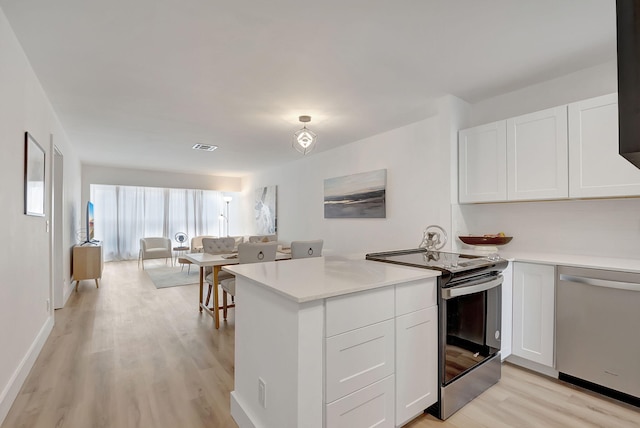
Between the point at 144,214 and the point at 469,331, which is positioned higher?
the point at 144,214

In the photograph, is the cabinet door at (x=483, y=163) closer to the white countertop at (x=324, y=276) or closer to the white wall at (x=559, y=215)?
the white wall at (x=559, y=215)

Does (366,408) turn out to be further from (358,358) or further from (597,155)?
(597,155)

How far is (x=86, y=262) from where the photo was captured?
185 inches

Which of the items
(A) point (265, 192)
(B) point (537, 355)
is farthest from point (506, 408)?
(A) point (265, 192)

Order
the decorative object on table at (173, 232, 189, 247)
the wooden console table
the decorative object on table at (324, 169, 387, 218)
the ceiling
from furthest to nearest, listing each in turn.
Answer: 1. the decorative object on table at (173, 232, 189, 247)
2. the wooden console table
3. the decorative object on table at (324, 169, 387, 218)
4. the ceiling

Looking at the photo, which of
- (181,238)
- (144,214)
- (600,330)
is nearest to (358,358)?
(600,330)

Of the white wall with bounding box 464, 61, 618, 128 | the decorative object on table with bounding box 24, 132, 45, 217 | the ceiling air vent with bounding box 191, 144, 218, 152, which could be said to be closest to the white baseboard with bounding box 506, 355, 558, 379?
the white wall with bounding box 464, 61, 618, 128

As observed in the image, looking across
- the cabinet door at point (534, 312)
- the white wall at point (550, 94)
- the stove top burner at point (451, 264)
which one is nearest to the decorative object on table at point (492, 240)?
the cabinet door at point (534, 312)

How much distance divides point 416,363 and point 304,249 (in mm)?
2169

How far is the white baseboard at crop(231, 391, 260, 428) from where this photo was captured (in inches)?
63.6

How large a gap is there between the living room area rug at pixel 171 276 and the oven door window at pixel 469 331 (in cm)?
463

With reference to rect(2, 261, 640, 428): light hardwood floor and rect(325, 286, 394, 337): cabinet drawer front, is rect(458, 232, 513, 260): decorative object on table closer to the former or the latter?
rect(2, 261, 640, 428): light hardwood floor

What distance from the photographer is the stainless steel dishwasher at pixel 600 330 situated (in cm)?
185

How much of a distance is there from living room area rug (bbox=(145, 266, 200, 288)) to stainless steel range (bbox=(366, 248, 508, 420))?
427cm
